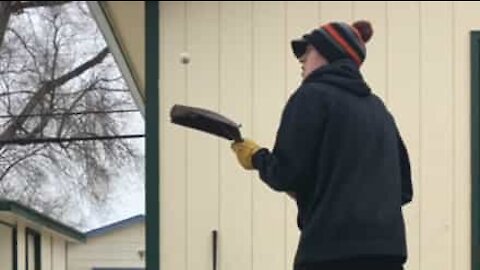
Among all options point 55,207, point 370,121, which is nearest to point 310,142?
point 370,121

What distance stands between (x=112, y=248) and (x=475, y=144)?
45.6ft

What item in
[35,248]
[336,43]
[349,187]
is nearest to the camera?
[349,187]

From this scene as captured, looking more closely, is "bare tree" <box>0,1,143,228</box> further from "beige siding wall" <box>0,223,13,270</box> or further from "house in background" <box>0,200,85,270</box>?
"beige siding wall" <box>0,223,13,270</box>

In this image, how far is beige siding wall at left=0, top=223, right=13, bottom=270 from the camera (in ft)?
35.8

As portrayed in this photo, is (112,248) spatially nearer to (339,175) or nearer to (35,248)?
(35,248)

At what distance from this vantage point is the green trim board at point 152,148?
206 inches

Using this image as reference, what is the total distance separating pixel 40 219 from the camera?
12.0 meters

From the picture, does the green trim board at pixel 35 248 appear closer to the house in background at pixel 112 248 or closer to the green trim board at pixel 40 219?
the green trim board at pixel 40 219

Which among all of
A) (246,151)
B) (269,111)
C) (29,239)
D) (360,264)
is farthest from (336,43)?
(29,239)

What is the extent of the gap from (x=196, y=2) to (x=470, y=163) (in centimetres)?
152

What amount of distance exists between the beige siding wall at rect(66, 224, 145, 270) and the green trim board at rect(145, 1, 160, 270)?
37.3 ft

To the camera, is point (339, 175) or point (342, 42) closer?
point (339, 175)

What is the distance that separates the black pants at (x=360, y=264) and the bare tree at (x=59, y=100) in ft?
27.9

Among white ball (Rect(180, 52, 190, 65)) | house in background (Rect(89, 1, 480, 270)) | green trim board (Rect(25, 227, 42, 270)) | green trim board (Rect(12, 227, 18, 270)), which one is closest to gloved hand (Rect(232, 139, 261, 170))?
house in background (Rect(89, 1, 480, 270))
